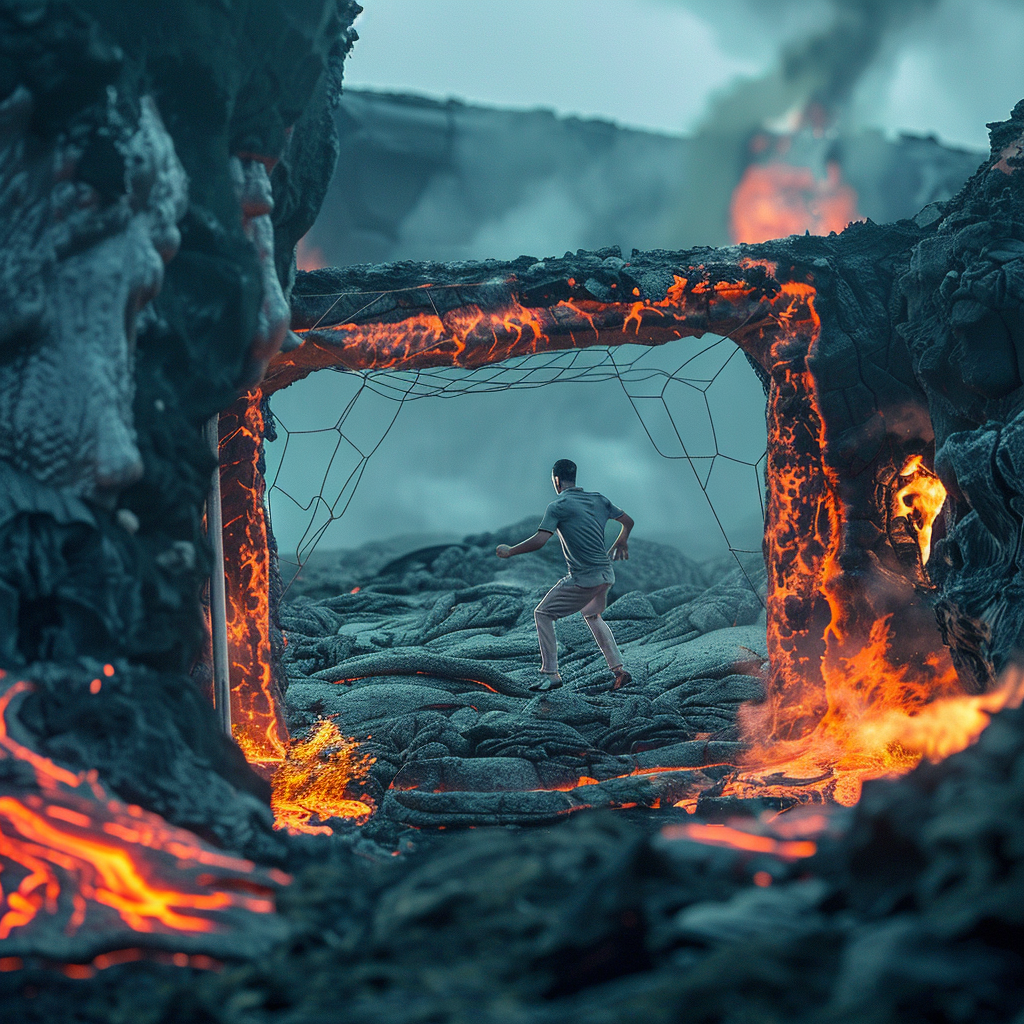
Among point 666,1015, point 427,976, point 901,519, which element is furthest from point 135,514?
point 901,519

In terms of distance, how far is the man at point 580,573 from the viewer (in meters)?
6.30

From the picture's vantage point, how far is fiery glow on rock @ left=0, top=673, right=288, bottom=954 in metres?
1.86

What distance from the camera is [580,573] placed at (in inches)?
248

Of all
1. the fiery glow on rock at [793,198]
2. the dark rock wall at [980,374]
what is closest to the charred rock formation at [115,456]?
the dark rock wall at [980,374]

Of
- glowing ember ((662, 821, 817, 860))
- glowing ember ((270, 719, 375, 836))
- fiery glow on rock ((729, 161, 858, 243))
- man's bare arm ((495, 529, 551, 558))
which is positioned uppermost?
fiery glow on rock ((729, 161, 858, 243))

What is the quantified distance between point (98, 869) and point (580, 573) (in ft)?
15.1

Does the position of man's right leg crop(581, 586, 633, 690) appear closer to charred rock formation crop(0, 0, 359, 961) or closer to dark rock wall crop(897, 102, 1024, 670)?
dark rock wall crop(897, 102, 1024, 670)

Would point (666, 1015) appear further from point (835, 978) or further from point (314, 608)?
point (314, 608)

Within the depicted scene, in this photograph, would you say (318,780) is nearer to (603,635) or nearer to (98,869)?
(603,635)

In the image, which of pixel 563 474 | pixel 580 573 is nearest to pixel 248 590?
pixel 580 573

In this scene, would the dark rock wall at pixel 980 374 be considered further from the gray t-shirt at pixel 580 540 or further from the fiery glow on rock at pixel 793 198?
the fiery glow on rock at pixel 793 198

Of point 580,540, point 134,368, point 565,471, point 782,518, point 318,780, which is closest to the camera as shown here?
point 134,368

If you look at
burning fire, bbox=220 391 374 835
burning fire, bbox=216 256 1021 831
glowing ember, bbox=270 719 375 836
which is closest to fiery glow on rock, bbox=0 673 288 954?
glowing ember, bbox=270 719 375 836

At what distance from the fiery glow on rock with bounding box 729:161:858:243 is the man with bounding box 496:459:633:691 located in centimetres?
1139
